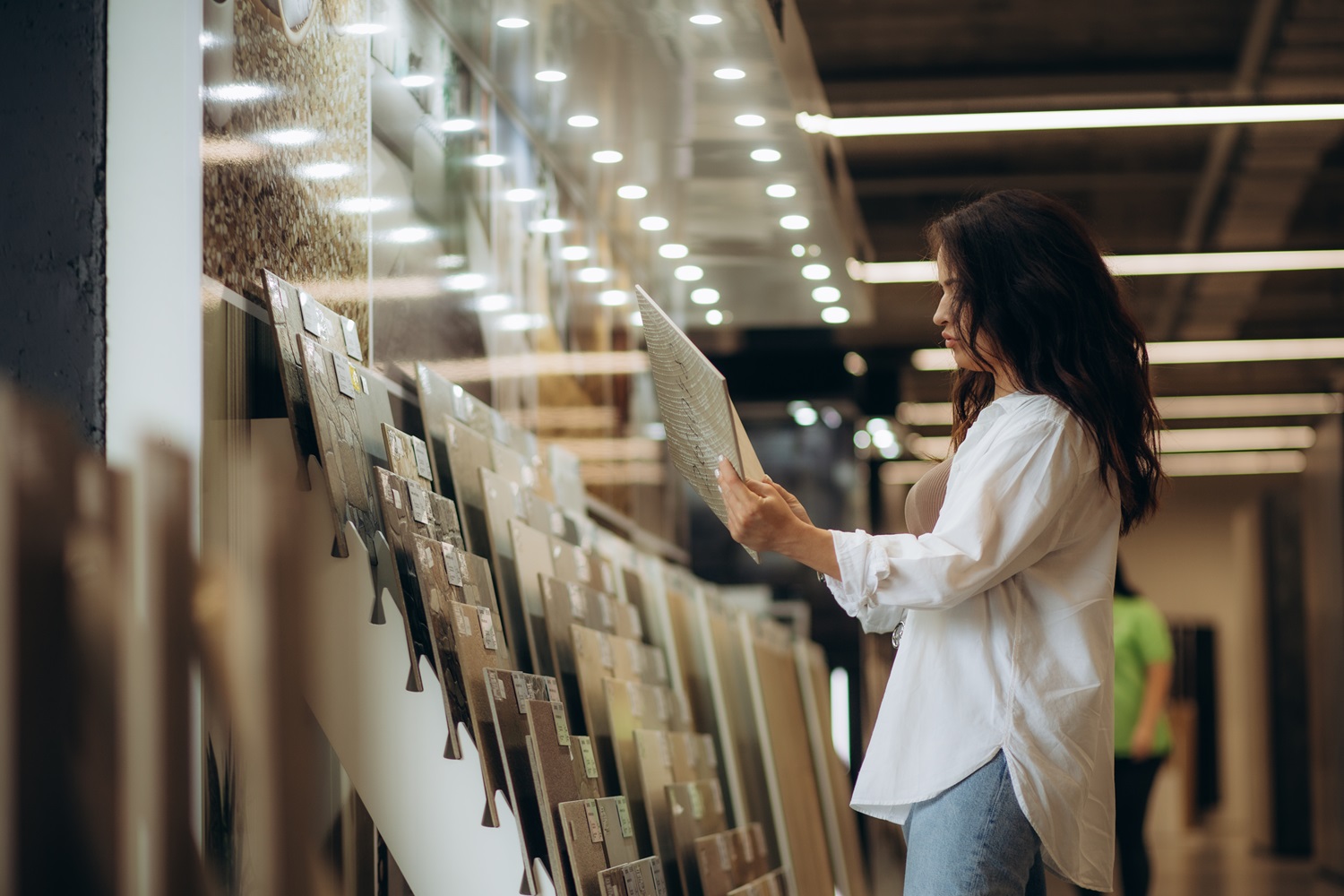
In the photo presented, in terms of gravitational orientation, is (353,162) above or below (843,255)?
below

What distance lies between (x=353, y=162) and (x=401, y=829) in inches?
52.4

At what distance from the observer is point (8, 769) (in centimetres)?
178

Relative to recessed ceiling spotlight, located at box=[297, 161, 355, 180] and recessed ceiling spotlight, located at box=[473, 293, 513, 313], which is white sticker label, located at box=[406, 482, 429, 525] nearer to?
recessed ceiling spotlight, located at box=[297, 161, 355, 180]

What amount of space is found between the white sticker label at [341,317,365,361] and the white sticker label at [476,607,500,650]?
1.67ft

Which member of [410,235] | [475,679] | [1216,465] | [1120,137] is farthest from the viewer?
[1216,465]

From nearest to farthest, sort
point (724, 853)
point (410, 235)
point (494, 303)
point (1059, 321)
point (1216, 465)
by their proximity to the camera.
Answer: point (1059, 321)
point (410, 235)
point (724, 853)
point (494, 303)
point (1216, 465)

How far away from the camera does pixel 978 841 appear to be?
1963 mm

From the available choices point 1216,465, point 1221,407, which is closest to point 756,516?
point 1221,407

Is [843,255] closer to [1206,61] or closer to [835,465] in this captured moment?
[1206,61]

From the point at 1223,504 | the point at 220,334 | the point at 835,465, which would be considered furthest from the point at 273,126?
the point at 1223,504

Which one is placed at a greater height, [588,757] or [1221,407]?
[1221,407]

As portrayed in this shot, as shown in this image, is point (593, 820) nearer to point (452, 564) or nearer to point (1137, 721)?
point (452, 564)

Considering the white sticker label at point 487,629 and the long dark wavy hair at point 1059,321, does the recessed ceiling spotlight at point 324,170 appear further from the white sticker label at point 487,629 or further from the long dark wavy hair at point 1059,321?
the long dark wavy hair at point 1059,321

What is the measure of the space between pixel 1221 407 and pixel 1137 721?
8.70 m
